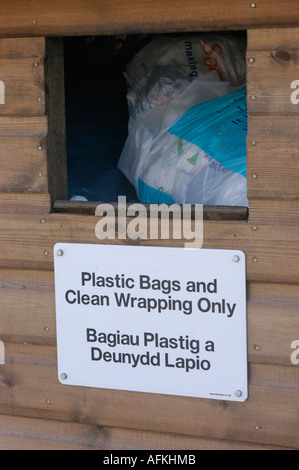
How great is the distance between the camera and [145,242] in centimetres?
175

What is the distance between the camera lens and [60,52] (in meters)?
1.82

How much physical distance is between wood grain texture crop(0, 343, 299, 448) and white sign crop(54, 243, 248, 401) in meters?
0.03

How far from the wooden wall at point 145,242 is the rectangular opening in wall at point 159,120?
89 mm

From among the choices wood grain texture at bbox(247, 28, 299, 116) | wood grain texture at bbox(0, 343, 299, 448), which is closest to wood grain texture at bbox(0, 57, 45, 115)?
wood grain texture at bbox(247, 28, 299, 116)

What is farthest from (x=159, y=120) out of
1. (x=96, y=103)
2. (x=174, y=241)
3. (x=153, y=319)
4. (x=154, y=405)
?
(x=154, y=405)

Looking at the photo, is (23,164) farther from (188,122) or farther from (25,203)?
(188,122)

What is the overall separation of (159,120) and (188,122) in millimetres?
173

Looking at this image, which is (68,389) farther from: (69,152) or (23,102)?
(69,152)

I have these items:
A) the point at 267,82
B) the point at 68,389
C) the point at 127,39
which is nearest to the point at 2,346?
the point at 68,389

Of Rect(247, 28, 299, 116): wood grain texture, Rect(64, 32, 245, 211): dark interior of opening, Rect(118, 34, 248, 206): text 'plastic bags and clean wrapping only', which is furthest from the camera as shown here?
Rect(64, 32, 245, 211): dark interior of opening

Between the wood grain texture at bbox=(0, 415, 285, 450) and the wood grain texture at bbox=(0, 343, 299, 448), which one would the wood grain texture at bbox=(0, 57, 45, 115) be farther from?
the wood grain texture at bbox=(0, 415, 285, 450)

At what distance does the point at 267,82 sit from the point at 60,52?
1.89ft

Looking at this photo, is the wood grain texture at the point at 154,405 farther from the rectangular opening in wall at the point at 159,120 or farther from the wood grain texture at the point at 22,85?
the wood grain texture at the point at 22,85

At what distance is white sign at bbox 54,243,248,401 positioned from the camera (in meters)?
1.71
